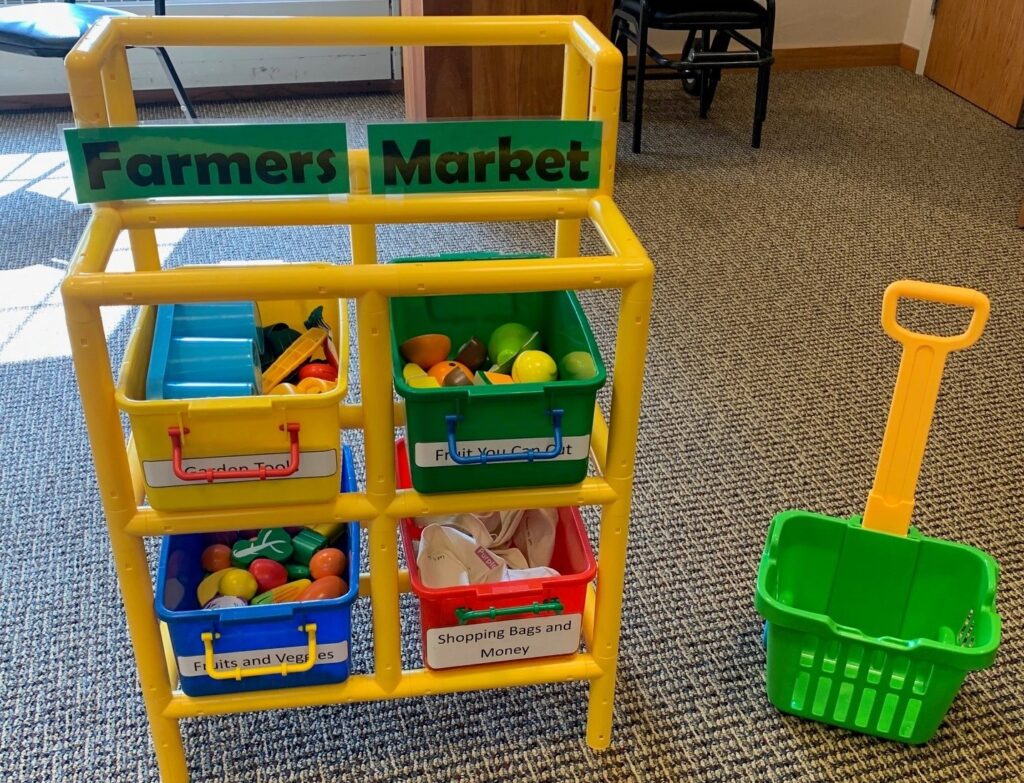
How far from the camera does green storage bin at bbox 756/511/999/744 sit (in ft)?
3.83

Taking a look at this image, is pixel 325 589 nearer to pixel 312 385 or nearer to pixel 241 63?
pixel 312 385

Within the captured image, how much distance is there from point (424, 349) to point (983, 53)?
2857 millimetres

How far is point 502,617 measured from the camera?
111 cm

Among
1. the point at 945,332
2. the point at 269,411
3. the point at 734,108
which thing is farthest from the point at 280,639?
the point at 734,108

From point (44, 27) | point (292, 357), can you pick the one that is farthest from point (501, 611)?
point (44, 27)

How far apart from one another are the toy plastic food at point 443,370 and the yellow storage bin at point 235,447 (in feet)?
0.42

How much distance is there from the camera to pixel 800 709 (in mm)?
1269

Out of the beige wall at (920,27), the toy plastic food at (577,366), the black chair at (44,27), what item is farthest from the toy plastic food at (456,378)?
the beige wall at (920,27)

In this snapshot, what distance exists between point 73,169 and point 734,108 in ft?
8.77

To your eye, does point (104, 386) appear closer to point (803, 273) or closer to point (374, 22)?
→ point (374, 22)

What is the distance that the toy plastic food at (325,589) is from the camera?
1135 millimetres

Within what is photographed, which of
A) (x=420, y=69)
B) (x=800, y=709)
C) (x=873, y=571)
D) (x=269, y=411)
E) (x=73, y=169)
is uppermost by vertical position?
(x=73, y=169)

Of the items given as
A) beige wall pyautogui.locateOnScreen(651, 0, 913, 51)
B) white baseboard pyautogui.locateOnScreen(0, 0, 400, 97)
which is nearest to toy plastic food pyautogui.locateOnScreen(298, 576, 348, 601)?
white baseboard pyautogui.locateOnScreen(0, 0, 400, 97)

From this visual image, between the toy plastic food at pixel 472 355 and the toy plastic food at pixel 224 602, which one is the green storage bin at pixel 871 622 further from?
the toy plastic food at pixel 224 602
